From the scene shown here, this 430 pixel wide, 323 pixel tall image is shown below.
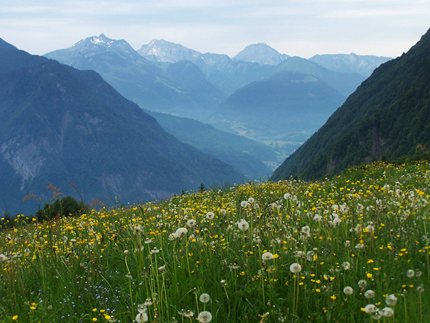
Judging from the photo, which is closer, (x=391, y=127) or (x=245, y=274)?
(x=245, y=274)

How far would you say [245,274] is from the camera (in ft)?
19.0

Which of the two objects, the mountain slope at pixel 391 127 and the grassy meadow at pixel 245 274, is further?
the mountain slope at pixel 391 127

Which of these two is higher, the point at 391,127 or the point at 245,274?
the point at 245,274

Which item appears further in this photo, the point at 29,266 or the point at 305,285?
the point at 29,266

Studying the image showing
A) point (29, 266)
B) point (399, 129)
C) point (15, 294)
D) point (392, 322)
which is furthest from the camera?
point (399, 129)

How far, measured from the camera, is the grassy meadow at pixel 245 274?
4953 millimetres

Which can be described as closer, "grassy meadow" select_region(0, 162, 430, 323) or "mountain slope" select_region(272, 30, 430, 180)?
"grassy meadow" select_region(0, 162, 430, 323)

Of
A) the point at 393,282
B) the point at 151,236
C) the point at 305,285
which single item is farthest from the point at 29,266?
the point at 393,282

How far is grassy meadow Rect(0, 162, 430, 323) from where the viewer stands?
4953mm

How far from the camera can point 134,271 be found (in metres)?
6.43

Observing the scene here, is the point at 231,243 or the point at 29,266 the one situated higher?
the point at 231,243

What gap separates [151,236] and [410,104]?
153 meters

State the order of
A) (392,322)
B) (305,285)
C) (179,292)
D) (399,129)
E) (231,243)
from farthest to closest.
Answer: (399,129)
(231,243)
(179,292)
(305,285)
(392,322)

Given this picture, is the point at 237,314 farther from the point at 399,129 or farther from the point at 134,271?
the point at 399,129
